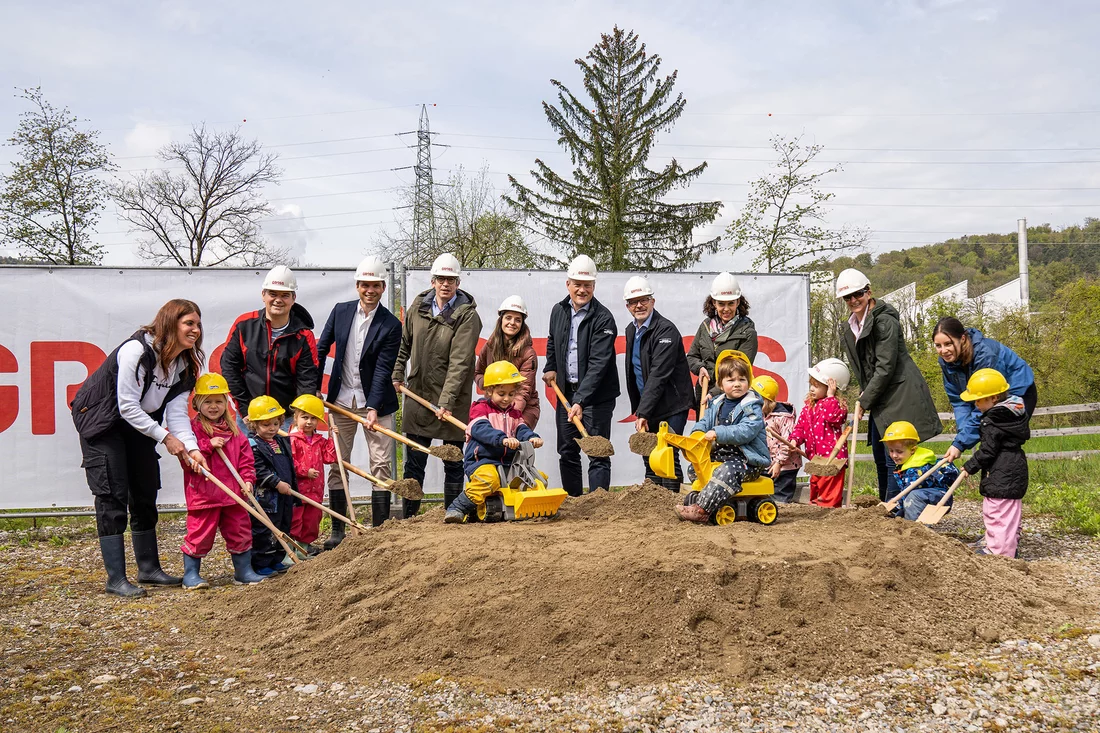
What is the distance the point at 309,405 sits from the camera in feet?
20.3

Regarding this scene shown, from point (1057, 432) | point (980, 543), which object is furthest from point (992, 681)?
point (1057, 432)

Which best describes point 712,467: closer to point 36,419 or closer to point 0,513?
point 36,419

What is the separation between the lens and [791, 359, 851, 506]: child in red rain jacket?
712 cm

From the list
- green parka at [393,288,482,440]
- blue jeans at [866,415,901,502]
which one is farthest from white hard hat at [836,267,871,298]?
green parka at [393,288,482,440]

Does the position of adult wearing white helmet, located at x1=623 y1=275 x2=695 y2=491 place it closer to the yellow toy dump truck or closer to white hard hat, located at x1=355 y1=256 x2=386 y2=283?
the yellow toy dump truck

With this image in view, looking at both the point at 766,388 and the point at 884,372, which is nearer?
the point at 884,372

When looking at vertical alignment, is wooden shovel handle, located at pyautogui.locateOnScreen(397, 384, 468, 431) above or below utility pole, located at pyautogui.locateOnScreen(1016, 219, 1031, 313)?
below

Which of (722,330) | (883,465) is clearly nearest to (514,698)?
(722,330)

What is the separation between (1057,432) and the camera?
14.5 m

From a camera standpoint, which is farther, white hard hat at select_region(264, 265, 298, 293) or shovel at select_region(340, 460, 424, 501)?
white hard hat at select_region(264, 265, 298, 293)

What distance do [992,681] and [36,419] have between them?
8.01 m

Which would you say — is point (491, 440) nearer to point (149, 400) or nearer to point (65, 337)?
point (149, 400)

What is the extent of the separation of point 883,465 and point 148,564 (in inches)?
227

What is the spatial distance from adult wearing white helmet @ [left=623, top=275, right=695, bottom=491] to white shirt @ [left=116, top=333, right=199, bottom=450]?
3354 millimetres
